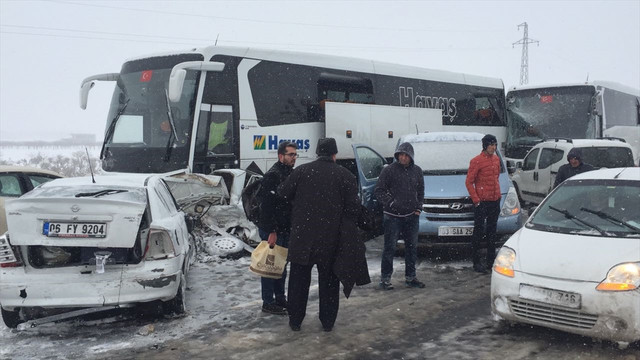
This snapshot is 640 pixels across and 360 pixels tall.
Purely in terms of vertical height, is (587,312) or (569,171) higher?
(569,171)

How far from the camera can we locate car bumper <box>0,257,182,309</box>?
16.5 ft

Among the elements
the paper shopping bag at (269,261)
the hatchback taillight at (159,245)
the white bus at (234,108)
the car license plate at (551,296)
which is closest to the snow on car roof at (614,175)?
the car license plate at (551,296)

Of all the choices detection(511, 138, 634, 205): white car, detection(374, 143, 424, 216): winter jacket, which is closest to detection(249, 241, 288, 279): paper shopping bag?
detection(374, 143, 424, 216): winter jacket

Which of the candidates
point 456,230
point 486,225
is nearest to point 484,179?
point 486,225

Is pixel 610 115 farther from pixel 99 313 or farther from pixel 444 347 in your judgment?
pixel 99 313

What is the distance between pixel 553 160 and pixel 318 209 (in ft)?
32.3

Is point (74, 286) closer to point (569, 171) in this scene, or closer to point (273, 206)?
point (273, 206)

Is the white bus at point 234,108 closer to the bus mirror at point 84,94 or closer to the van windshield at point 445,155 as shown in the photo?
the bus mirror at point 84,94

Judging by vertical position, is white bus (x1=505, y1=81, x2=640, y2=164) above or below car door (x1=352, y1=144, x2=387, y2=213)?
above

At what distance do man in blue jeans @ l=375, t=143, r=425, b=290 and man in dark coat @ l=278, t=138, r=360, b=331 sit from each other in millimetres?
1741

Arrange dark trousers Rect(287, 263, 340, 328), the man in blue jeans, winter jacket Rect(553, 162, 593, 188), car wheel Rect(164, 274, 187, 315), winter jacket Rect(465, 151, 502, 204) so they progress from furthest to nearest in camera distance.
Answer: winter jacket Rect(553, 162, 593, 188) < winter jacket Rect(465, 151, 502, 204) < the man in blue jeans < car wheel Rect(164, 274, 187, 315) < dark trousers Rect(287, 263, 340, 328)

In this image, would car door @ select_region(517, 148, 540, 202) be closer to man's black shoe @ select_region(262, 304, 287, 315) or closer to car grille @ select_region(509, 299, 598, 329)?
car grille @ select_region(509, 299, 598, 329)

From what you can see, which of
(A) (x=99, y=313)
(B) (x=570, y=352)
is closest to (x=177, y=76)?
(A) (x=99, y=313)

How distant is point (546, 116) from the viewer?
17.4m
